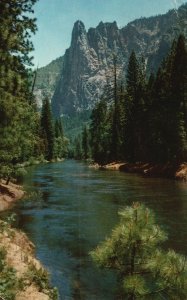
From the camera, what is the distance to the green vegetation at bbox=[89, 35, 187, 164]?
175ft

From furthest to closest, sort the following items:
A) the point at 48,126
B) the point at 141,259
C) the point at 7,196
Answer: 1. the point at 48,126
2. the point at 7,196
3. the point at 141,259

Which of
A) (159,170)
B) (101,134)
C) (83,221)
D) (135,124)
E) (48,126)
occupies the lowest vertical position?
(83,221)

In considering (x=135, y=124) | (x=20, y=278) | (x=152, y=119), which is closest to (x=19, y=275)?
(x=20, y=278)

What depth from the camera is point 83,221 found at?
23125 millimetres

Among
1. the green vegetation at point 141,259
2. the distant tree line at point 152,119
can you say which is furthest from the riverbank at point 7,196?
the distant tree line at point 152,119

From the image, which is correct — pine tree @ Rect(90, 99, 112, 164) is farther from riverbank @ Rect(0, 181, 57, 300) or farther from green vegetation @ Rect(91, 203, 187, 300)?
green vegetation @ Rect(91, 203, 187, 300)

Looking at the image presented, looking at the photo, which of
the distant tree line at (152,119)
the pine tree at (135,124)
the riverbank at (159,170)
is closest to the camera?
the riverbank at (159,170)

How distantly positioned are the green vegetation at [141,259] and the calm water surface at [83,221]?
132 inches

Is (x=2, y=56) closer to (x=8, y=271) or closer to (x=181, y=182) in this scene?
(x=8, y=271)

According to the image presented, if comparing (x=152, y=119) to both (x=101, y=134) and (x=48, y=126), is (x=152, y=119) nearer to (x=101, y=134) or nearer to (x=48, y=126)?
(x=101, y=134)

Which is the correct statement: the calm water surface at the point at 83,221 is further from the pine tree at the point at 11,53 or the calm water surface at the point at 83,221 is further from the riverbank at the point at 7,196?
the pine tree at the point at 11,53

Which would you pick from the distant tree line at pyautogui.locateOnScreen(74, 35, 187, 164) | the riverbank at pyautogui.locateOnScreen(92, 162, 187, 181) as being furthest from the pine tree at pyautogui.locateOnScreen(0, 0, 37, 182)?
the distant tree line at pyautogui.locateOnScreen(74, 35, 187, 164)

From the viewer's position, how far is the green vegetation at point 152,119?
53.4m

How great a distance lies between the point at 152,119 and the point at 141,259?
52798 mm
